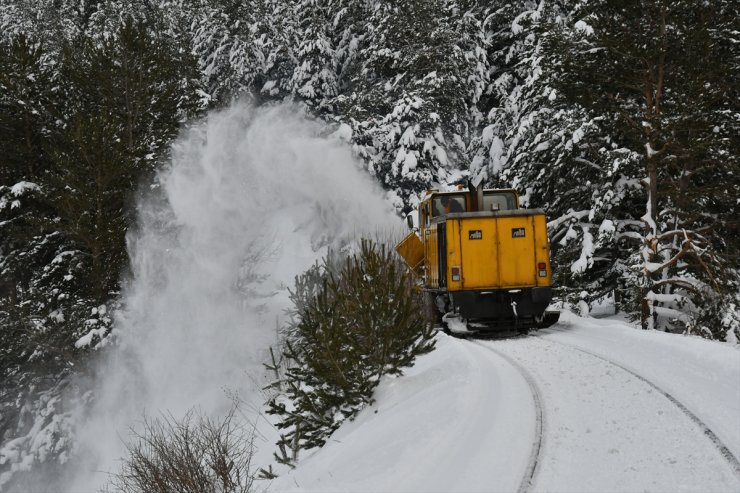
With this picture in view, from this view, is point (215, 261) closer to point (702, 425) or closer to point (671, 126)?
point (671, 126)

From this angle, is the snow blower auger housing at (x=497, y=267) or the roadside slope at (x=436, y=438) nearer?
the roadside slope at (x=436, y=438)

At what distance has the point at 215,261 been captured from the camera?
64.2ft

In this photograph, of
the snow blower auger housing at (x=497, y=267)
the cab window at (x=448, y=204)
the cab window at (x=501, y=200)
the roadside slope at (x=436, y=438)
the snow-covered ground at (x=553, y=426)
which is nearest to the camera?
the snow-covered ground at (x=553, y=426)

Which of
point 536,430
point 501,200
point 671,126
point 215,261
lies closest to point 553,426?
point 536,430

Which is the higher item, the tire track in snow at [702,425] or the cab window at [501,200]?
the cab window at [501,200]

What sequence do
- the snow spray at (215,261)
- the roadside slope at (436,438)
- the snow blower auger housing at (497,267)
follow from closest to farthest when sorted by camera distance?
the roadside slope at (436,438)
the snow blower auger housing at (497,267)
the snow spray at (215,261)

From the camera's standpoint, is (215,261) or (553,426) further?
(215,261)

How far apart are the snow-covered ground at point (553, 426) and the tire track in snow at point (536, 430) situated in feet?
0.06

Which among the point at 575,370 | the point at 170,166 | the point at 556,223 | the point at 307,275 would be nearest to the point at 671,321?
the point at 556,223

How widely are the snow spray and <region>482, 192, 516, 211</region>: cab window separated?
396 centimetres

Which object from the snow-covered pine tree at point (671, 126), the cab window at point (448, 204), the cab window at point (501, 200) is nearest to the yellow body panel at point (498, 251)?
the cab window at point (448, 204)

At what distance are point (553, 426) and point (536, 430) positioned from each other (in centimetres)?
21

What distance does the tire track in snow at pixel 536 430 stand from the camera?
15.5ft

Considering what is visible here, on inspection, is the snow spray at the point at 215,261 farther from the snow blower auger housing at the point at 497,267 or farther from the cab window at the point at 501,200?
the snow blower auger housing at the point at 497,267
